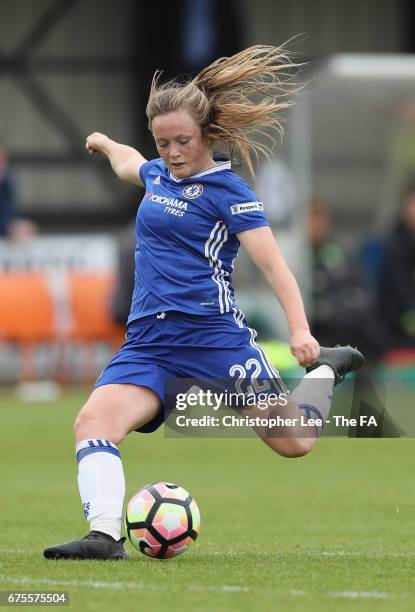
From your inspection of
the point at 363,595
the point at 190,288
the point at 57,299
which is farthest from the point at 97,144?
the point at 57,299

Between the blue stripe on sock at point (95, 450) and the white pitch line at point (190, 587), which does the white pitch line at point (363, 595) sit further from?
the blue stripe on sock at point (95, 450)

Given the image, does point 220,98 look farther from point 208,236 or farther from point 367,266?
point 367,266

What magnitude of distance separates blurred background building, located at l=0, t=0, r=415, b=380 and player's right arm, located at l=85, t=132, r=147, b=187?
933 cm

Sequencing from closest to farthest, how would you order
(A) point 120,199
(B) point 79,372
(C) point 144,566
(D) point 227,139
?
(C) point 144,566 < (D) point 227,139 < (B) point 79,372 < (A) point 120,199

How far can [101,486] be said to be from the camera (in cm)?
604

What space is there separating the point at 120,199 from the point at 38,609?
20.4 m

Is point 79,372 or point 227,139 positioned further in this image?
point 79,372

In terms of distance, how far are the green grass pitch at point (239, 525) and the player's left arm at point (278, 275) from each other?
0.94 m

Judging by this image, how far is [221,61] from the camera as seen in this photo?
22.0ft

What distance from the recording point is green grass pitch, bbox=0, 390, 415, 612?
5281 millimetres

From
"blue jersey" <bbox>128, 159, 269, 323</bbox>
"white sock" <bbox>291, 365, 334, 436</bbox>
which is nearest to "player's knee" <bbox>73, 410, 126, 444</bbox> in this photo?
"blue jersey" <bbox>128, 159, 269, 323</bbox>

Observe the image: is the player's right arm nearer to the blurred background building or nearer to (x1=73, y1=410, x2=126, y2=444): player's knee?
(x1=73, y1=410, x2=126, y2=444): player's knee

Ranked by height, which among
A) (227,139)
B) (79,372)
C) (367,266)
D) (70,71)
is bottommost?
(79,372)

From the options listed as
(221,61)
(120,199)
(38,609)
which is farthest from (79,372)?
(38,609)
